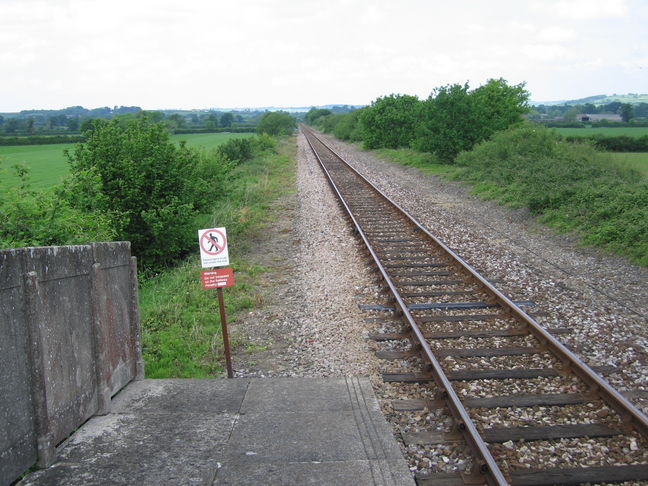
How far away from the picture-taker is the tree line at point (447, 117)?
28.0 metres

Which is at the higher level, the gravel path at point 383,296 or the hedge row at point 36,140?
the hedge row at point 36,140

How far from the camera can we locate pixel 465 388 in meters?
5.62

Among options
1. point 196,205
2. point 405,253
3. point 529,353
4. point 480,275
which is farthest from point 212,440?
point 196,205

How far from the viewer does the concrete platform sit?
4047 millimetres

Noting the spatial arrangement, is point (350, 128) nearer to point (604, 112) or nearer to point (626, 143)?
point (626, 143)

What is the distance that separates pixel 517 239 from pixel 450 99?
54.6 feet

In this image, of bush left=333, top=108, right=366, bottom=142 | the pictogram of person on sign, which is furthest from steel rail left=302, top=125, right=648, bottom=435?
bush left=333, top=108, right=366, bottom=142

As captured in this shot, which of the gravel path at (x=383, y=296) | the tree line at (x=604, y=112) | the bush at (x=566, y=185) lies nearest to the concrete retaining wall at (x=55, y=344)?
the gravel path at (x=383, y=296)

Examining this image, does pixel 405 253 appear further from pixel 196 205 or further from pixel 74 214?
pixel 74 214

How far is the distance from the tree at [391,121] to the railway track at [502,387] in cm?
3503

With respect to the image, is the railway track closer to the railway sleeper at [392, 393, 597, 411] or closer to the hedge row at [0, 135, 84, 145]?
the railway sleeper at [392, 393, 597, 411]

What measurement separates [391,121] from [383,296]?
36660 millimetres

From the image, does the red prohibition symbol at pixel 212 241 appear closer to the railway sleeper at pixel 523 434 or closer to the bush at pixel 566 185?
the railway sleeper at pixel 523 434

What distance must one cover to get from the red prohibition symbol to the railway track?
231 centimetres
